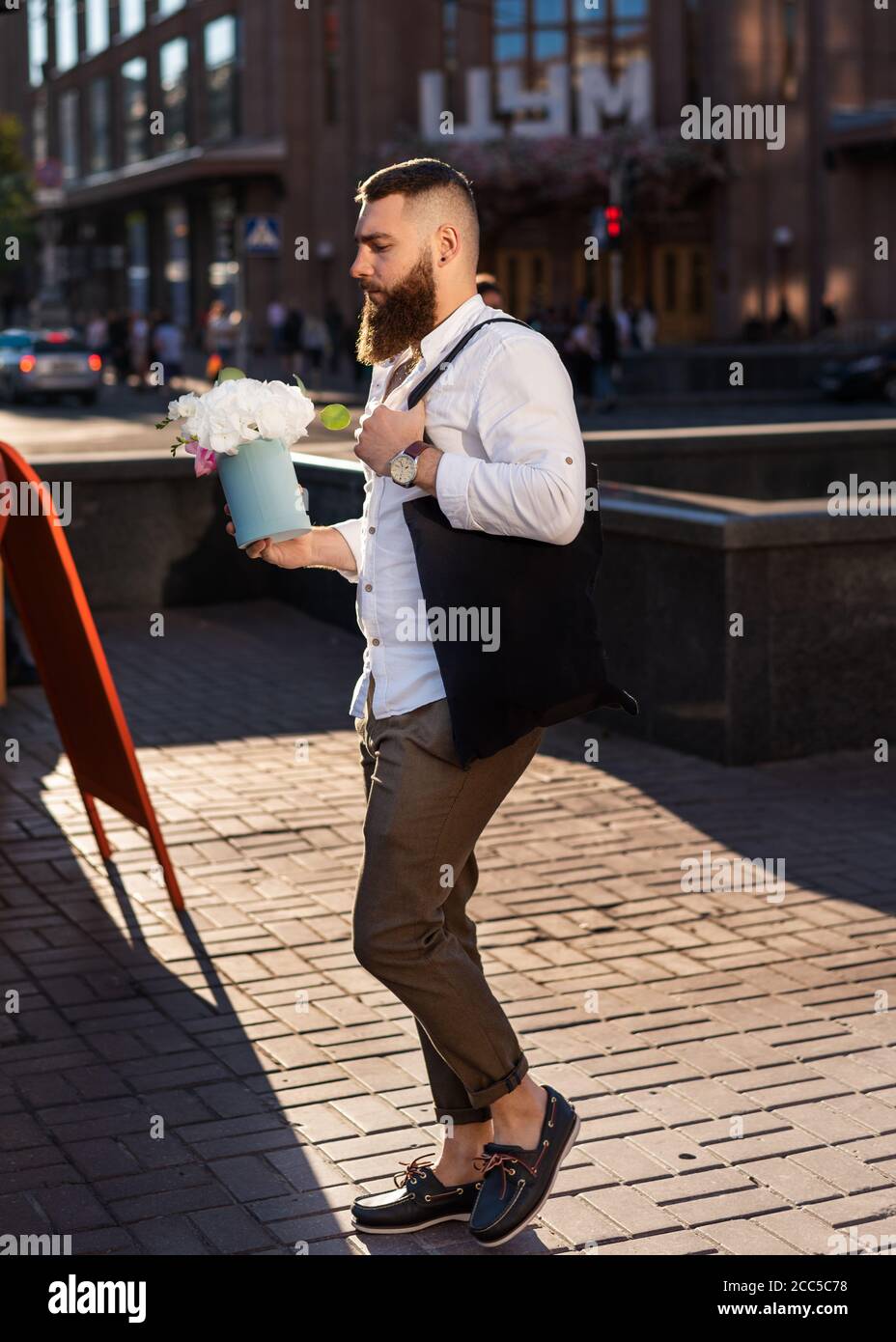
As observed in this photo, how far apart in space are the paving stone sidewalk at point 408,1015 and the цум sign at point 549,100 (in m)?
42.9

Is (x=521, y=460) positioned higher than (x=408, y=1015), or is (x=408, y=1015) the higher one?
(x=521, y=460)

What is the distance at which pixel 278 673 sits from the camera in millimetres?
10820

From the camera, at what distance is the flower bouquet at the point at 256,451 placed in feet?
12.9

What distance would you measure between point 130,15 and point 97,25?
5.29 m

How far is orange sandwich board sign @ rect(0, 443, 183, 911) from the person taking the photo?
6.58m

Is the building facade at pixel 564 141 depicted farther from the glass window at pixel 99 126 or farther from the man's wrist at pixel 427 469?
the man's wrist at pixel 427 469

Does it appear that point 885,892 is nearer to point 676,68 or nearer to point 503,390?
point 503,390

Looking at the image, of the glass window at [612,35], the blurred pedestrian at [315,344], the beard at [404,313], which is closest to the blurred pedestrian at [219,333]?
the blurred pedestrian at [315,344]

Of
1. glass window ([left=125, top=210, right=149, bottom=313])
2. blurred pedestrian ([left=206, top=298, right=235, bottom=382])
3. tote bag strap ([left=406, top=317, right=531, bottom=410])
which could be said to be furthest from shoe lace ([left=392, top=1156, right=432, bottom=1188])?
glass window ([left=125, top=210, right=149, bottom=313])

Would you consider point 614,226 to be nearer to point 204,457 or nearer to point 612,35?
point 612,35

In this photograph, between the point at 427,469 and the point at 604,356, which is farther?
the point at 604,356

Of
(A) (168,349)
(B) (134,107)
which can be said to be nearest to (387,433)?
(A) (168,349)

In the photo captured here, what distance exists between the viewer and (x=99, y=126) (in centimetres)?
7450
